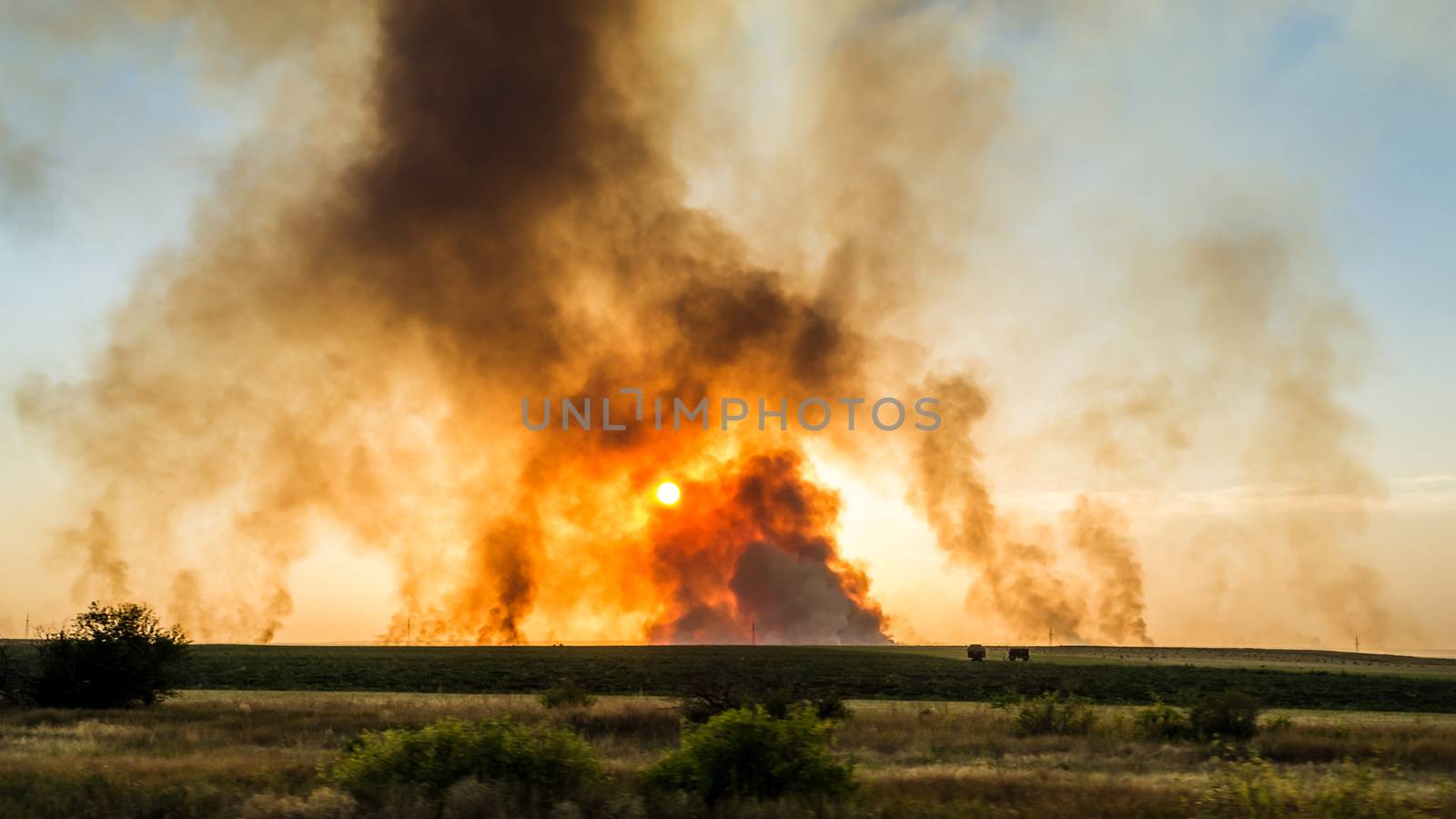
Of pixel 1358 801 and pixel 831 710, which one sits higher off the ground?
pixel 1358 801

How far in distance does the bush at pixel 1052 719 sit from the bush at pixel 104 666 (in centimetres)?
3487

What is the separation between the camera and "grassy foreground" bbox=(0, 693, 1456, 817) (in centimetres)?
1516

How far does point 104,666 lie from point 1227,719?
Result: 4208 cm

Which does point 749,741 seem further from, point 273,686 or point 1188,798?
point 273,686

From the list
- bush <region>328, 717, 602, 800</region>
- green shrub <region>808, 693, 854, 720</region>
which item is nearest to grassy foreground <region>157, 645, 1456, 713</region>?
green shrub <region>808, 693, 854, 720</region>

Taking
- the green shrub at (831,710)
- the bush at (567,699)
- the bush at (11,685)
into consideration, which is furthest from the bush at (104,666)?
the green shrub at (831,710)

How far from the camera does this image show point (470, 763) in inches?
645

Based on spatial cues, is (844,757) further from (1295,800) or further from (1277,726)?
(1277,726)

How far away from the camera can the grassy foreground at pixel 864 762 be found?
1516 centimetres

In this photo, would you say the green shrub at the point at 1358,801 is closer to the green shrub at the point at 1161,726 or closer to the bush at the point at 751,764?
the bush at the point at 751,764

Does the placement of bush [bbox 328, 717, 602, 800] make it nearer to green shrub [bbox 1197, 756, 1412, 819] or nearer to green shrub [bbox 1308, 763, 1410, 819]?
green shrub [bbox 1197, 756, 1412, 819]

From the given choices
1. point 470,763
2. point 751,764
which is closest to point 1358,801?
point 751,764

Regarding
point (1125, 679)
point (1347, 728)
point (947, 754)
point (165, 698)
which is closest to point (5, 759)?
point (947, 754)

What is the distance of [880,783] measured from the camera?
62.0 ft
